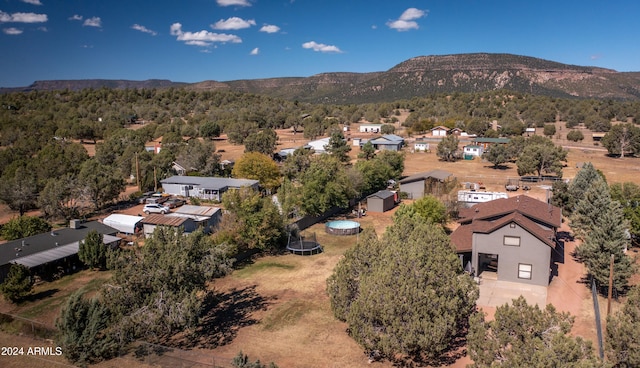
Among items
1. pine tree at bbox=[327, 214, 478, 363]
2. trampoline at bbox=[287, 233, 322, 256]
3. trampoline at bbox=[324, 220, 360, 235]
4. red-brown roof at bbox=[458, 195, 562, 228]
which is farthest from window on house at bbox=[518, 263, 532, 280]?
trampoline at bbox=[324, 220, 360, 235]

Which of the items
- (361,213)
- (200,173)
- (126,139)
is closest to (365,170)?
(361,213)

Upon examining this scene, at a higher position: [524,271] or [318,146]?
[318,146]

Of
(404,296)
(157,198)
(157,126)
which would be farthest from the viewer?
(157,126)

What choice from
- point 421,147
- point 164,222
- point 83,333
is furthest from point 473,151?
point 83,333

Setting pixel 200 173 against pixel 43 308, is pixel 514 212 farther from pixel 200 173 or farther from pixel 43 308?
pixel 200 173

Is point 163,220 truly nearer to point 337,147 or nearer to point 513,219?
point 513,219

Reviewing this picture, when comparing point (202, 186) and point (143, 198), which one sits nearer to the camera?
point (143, 198)
